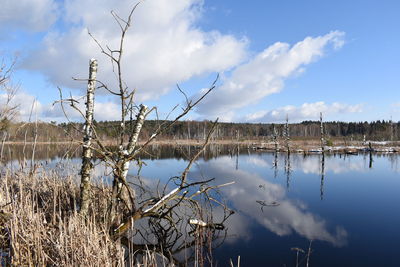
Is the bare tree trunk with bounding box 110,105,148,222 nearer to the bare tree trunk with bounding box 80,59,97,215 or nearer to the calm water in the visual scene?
the bare tree trunk with bounding box 80,59,97,215

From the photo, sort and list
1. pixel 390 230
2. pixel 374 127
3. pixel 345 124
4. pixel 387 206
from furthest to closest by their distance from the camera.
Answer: pixel 345 124, pixel 374 127, pixel 387 206, pixel 390 230

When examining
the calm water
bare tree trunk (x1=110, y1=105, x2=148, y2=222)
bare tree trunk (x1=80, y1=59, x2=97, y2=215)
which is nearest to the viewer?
bare tree trunk (x1=110, y1=105, x2=148, y2=222)

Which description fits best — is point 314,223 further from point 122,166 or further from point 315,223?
point 122,166

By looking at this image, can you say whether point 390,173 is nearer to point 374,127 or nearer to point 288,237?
point 288,237

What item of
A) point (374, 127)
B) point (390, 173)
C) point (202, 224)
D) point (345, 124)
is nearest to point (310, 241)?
point (202, 224)

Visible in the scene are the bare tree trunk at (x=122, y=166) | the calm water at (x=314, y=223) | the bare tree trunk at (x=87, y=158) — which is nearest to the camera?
the bare tree trunk at (x=122, y=166)

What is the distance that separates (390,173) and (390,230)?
15.9 meters

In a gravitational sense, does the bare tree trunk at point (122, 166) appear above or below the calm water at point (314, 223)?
above

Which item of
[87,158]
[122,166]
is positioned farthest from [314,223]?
[87,158]

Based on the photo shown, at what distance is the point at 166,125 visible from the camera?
5738mm

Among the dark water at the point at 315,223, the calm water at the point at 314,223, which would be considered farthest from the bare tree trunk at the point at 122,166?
the dark water at the point at 315,223

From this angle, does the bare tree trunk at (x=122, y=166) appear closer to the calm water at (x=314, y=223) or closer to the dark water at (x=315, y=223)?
the calm water at (x=314, y=223)

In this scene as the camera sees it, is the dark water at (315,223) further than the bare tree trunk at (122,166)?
Yes

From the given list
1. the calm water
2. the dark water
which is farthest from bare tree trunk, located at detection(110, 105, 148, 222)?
the dark water
